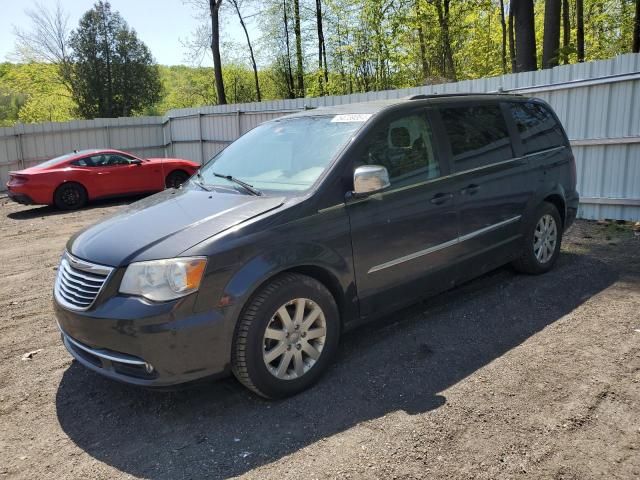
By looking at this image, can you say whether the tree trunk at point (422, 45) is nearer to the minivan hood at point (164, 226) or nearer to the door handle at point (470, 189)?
the door handle at point (470, 189)

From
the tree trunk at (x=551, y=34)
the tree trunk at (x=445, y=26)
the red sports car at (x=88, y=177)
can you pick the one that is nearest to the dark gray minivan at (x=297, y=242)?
the red sports car at (x=88, y=177)

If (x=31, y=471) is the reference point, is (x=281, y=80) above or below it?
above

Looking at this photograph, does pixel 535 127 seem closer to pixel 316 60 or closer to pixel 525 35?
pixel 525 35

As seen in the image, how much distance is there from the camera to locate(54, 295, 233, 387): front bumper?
3.04 m

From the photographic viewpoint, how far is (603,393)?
11.1 ft

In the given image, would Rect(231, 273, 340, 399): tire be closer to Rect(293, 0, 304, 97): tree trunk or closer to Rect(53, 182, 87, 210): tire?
Rect(53, 182, 87, 210): tire

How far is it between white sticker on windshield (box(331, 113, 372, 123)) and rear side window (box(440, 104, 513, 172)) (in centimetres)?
82

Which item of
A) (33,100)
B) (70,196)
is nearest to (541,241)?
(70,196)

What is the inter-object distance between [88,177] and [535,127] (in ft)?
36.2

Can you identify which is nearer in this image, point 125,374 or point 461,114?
point 125,374

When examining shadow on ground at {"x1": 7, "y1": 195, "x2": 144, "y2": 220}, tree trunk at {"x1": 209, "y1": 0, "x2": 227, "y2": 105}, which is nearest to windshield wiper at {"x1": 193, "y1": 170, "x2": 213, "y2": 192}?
shadow on ground at {"x1": 7, "y1": 195, "x2": 144, "y2": 220}

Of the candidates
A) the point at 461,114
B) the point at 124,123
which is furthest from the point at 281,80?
the point at 461,114

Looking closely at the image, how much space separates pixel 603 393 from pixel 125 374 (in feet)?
9.57

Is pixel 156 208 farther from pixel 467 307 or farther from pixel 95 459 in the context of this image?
pixel 467 307
